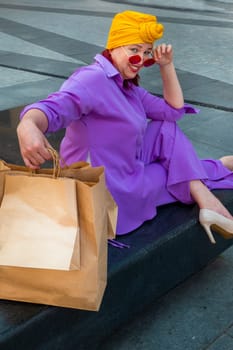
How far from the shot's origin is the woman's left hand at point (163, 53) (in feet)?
7.78

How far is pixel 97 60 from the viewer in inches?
90.9

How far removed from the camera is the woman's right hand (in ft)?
5.77

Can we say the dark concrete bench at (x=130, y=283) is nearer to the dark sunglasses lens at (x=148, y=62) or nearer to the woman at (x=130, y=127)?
the woman at (x=130, y=127)

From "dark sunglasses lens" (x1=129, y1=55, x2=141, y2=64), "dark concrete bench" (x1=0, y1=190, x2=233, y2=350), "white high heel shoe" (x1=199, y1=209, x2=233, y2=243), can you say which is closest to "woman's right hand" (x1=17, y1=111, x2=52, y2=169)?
"dark concrete bench" (x1=0, y1=190, x2=233, y2=350)

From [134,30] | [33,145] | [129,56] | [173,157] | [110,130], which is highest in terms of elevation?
[134,30]

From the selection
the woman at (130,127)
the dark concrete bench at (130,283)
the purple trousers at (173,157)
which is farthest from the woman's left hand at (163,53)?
the dark concrete bench at (130,283)

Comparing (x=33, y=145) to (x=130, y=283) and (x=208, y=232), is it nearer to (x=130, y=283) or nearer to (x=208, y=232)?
(x=130, y=283)

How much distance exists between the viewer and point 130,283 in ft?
7.40

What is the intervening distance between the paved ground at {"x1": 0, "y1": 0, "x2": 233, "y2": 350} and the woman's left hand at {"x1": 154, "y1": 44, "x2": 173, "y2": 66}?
1.17m

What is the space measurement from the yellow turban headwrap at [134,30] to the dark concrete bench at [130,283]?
84 cm

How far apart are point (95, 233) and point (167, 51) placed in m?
1.01

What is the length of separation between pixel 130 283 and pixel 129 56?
0.97 m

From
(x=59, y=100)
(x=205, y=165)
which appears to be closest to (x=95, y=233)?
(x=59, y=100)

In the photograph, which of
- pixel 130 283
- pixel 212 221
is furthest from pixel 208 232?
pixel 130 283
